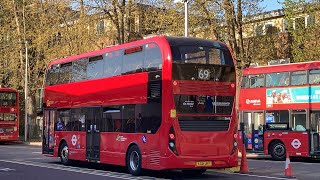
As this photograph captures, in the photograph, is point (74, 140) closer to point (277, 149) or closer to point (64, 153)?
point (64, 153)

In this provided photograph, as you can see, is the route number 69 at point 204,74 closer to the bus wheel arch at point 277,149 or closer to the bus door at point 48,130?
the bus door at point 48,130

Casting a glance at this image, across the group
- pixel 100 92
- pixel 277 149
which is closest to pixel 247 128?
pixel 277 149

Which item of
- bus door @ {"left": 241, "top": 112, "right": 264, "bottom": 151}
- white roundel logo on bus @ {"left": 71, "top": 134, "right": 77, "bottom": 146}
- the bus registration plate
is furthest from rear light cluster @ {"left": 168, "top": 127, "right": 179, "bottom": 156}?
bus door @ {"left": 241, "top": 112, "right": 264, "bottom": 151}

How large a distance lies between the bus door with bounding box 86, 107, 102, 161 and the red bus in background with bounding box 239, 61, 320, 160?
10.0 m

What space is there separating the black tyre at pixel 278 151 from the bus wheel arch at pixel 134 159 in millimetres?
11027

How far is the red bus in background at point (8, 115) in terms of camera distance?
4116 cm

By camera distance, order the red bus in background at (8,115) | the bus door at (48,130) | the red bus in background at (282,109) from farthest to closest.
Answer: the red bus in background at (8,115)
the red bus in background at (282,109)
the bus door at (48,130)

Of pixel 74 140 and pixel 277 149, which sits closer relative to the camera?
pixel 74 140

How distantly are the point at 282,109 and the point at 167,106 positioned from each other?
11.5 metres

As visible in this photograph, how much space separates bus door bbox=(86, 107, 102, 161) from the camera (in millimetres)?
19672

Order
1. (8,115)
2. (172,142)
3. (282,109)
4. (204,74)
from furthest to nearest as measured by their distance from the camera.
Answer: (8,115), (282,109), (204,74), (172,142)

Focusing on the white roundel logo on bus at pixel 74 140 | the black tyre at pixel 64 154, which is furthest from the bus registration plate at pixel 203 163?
the black tyre at pixel 64 154

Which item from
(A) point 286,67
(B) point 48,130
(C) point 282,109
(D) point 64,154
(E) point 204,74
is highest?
(A) point 286,67

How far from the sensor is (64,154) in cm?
2241
